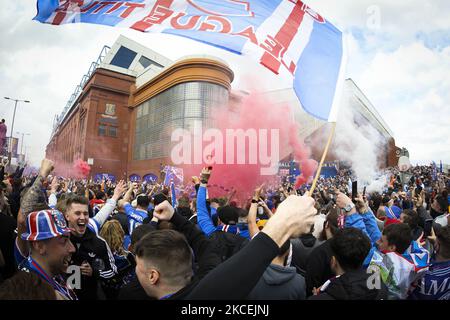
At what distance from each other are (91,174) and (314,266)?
123 feet

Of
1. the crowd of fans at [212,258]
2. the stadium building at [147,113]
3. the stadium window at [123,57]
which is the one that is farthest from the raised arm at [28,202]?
the stadium window at [123,57]

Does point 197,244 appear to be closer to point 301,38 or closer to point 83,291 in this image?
point 83,291

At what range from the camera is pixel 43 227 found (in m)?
1.95

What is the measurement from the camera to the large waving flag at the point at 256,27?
3.05 m

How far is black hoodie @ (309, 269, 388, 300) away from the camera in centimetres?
182

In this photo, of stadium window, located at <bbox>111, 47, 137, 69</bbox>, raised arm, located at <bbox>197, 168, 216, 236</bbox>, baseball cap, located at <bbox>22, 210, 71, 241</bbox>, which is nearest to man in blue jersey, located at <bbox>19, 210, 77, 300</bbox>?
baseball cap, located at <bbox>22, 210, 71, 241</bbox>

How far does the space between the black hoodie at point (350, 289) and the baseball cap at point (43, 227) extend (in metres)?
1.71

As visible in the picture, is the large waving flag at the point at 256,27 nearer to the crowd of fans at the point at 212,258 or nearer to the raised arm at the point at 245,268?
the crowd of fans at the point at 212,258

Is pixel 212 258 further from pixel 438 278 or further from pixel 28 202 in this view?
pixel 28 202

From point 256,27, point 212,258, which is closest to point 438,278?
point 212,258

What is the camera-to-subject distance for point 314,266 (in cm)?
276

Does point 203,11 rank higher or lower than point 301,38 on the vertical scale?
higher
